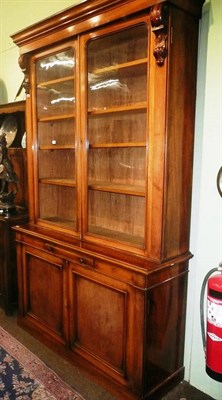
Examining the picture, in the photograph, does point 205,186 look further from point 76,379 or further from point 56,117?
point 76,379

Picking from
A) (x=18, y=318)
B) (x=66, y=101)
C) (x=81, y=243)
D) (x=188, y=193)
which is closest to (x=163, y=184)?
(x=188, y=193)

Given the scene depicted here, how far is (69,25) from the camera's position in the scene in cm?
195

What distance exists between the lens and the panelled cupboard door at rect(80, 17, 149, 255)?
6.35ft

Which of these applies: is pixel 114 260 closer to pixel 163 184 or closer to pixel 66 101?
pixel 163 184

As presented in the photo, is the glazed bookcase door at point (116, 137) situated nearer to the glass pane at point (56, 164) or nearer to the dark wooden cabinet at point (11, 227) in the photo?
the glass pane at point (56, 164)

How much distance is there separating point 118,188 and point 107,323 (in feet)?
2.71

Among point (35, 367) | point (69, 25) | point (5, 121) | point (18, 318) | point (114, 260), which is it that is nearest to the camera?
point (114, 260)

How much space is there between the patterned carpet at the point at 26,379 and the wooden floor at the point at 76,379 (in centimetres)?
4

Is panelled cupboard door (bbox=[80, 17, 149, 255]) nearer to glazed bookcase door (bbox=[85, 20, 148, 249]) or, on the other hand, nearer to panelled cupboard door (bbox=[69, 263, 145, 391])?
glazed bookcase door (bbox=[85, 20, 148, 249])

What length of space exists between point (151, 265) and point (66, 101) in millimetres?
1389

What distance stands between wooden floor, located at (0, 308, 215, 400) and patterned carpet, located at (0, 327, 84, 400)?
0.14 feet

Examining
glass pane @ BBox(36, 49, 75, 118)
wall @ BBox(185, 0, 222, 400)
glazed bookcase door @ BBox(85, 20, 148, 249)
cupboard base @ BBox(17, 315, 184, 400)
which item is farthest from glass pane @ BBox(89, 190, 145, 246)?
cupboard base @ BBox(17, 315, 184, 400)

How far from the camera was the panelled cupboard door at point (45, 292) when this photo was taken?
2.19m

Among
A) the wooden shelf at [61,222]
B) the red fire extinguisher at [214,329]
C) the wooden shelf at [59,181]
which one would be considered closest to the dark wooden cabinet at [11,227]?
the wooden shelf at [61,222]
